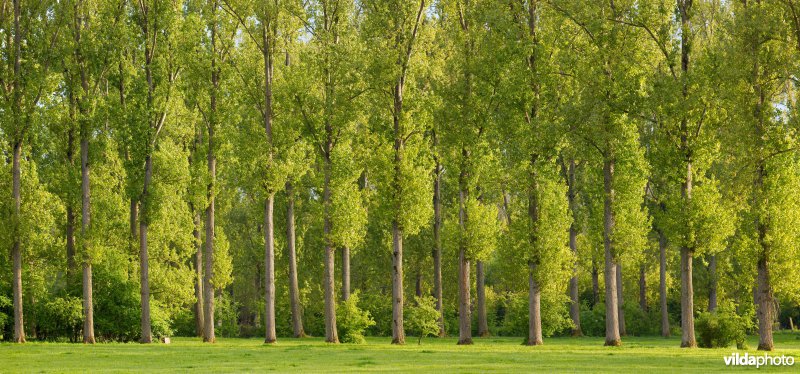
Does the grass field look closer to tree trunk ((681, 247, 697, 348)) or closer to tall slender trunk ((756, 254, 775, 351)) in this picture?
tree trunk ((681, 247, 697, 348))

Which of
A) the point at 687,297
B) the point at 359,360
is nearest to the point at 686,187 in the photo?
the point at 687,297

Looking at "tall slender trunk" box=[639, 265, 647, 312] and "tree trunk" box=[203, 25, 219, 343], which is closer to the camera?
"tree trunk" box=[203, 25, 219, 343]

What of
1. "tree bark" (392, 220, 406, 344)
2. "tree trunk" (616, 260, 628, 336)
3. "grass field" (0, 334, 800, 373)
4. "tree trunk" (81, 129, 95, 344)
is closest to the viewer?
"grass field" (0, 334, 800, 373)

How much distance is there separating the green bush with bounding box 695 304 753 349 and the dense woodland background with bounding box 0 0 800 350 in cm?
26

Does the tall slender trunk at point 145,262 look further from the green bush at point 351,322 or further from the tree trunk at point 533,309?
the tree trunk at point 533,309

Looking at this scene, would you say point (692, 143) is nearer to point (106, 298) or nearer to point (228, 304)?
point (106, 298)

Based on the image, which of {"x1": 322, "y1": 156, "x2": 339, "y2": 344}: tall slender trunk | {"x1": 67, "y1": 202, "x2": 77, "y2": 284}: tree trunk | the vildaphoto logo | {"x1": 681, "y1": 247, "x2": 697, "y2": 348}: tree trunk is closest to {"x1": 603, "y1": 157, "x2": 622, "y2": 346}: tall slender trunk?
{"x1": 681, "y1": 247, "x2": 697, "y2": 348}: tree trunk

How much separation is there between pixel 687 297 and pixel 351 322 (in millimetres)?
15674

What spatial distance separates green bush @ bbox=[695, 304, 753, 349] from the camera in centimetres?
3741

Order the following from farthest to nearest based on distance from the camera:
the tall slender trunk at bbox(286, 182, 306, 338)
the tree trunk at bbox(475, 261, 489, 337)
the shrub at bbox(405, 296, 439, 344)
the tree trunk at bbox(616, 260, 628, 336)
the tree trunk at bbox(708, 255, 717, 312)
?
the tree trunk at bbox(708, 255, 717, 312)
the tree trunk at bbox(616, 260, 628, 336)
the tree trunk at bbox(475, 261, 489, 337)
the tall slender trunk at bbox(286, 182, 306, 338)
the shrub at bbox(405, 296, 439, 344)

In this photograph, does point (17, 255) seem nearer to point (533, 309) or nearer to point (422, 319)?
point (422, 319)

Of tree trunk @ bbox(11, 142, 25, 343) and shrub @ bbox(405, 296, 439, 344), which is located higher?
tree trunk @ bbox(11, 142, 25, 343)

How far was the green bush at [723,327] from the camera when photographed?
1473 inches

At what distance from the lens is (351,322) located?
147 ft
